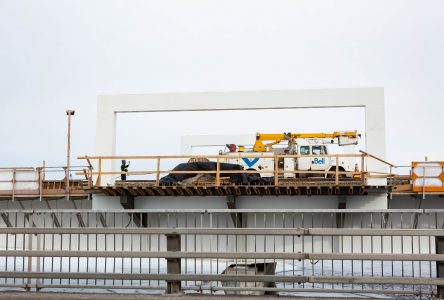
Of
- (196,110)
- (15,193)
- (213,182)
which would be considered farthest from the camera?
(196,110)

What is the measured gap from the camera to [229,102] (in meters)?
32.6

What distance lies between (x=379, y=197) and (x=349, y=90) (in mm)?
7071

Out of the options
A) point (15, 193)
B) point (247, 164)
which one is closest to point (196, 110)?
point (247, 164)

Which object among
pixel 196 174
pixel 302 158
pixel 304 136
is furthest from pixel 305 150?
pixel 196 174

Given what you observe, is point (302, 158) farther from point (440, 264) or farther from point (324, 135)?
point (440, 264)

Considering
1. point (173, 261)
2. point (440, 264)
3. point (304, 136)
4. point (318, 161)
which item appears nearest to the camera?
point (440, 264)

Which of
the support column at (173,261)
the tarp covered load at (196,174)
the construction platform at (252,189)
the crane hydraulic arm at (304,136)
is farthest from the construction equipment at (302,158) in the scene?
the support column at (173,261)

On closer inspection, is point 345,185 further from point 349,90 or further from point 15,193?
point 15,193

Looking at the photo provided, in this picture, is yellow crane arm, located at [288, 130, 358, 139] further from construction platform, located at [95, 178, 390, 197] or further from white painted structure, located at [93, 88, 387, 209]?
construction platform, located at [95, 178, 390, 197]

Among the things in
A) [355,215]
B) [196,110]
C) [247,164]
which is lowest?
[355,215]

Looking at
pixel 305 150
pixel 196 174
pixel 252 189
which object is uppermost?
pixel 305 150

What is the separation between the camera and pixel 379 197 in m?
26.5

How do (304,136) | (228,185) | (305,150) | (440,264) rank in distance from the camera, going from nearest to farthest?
(440,264) < (228,185) < (305,150) < (304,136)

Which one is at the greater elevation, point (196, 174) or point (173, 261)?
point (196, 174)
